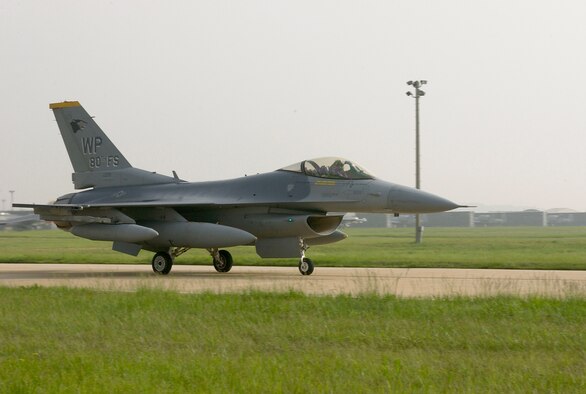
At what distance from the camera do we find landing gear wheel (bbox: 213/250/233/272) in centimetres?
2094

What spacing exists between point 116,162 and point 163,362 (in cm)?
1488

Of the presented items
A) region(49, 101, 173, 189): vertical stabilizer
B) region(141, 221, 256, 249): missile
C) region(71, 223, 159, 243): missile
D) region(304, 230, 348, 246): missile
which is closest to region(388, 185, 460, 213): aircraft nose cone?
region(304, 230, 348, 246): missile

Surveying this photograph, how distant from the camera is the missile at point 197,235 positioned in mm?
18594

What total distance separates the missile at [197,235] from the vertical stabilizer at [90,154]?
221cm

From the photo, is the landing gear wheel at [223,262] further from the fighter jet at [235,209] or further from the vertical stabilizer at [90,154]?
the vertical stabilizer at [90,154]

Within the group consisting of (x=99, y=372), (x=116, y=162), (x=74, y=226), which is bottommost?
(x=99, y=372)

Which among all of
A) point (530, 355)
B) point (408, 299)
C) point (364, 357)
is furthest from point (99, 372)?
point (408, 299)

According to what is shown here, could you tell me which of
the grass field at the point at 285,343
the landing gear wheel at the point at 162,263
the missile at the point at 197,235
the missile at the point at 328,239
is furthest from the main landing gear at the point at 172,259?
the grass field at the point at 285,343

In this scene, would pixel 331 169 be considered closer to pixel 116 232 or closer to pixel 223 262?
pixel 223 262

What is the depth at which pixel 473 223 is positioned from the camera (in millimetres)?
139250

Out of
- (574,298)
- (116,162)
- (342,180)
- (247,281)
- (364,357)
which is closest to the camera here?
(364,357)

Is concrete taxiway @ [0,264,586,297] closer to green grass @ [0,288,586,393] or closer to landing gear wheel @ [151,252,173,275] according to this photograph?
landing gear wheel @ [151,252,173,275]

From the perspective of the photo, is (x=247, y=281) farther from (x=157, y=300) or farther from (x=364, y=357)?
(x=364, y=357)

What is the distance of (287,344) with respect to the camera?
8.89 meters
